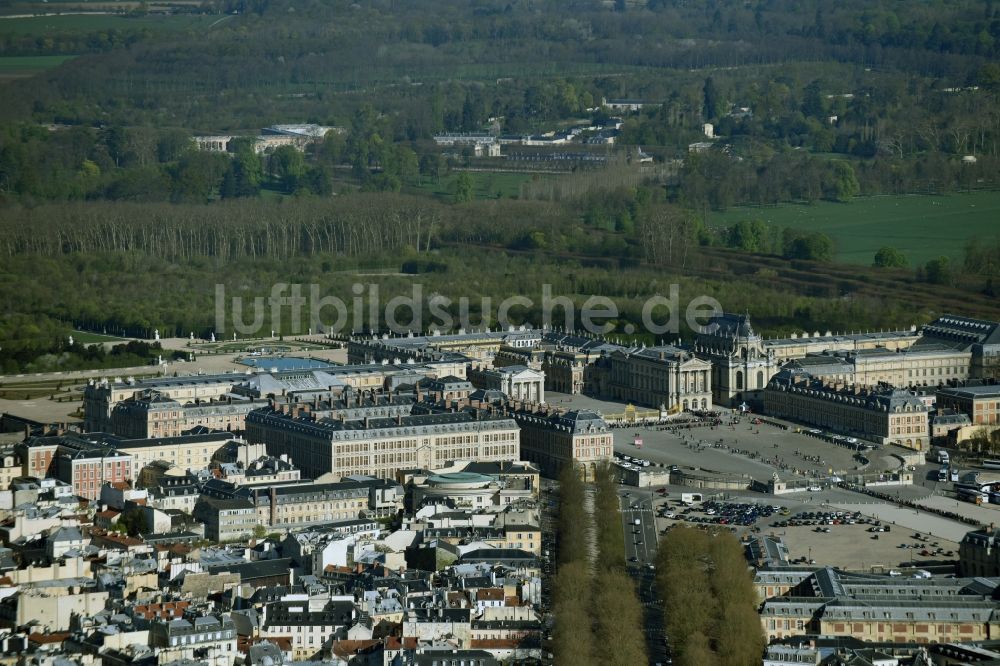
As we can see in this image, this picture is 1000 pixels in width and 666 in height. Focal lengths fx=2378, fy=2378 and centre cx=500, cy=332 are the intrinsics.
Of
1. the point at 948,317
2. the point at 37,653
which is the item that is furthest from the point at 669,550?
the point at 948,317

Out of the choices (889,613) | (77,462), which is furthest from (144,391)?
(889,613)

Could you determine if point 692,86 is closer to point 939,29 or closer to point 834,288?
point 939,29

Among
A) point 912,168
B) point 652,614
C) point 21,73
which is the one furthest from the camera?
point 21,73

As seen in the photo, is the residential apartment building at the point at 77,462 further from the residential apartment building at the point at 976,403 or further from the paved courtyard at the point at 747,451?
the residential apartment building at the point at 976,403

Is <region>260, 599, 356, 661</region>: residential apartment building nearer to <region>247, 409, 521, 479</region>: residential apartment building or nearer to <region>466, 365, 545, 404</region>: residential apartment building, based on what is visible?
<region>247, 409, 521, 479</region>: residential apartment building

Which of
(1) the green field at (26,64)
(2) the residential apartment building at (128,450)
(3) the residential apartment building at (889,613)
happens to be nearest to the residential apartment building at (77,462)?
(2) the residential apartment building at (128,450)

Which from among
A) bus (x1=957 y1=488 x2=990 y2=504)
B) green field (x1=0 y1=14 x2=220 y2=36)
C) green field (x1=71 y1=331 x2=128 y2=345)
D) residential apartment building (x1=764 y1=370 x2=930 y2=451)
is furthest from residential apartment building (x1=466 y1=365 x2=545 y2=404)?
green field (x1=0 y1=14 x2=220 y2=36)
